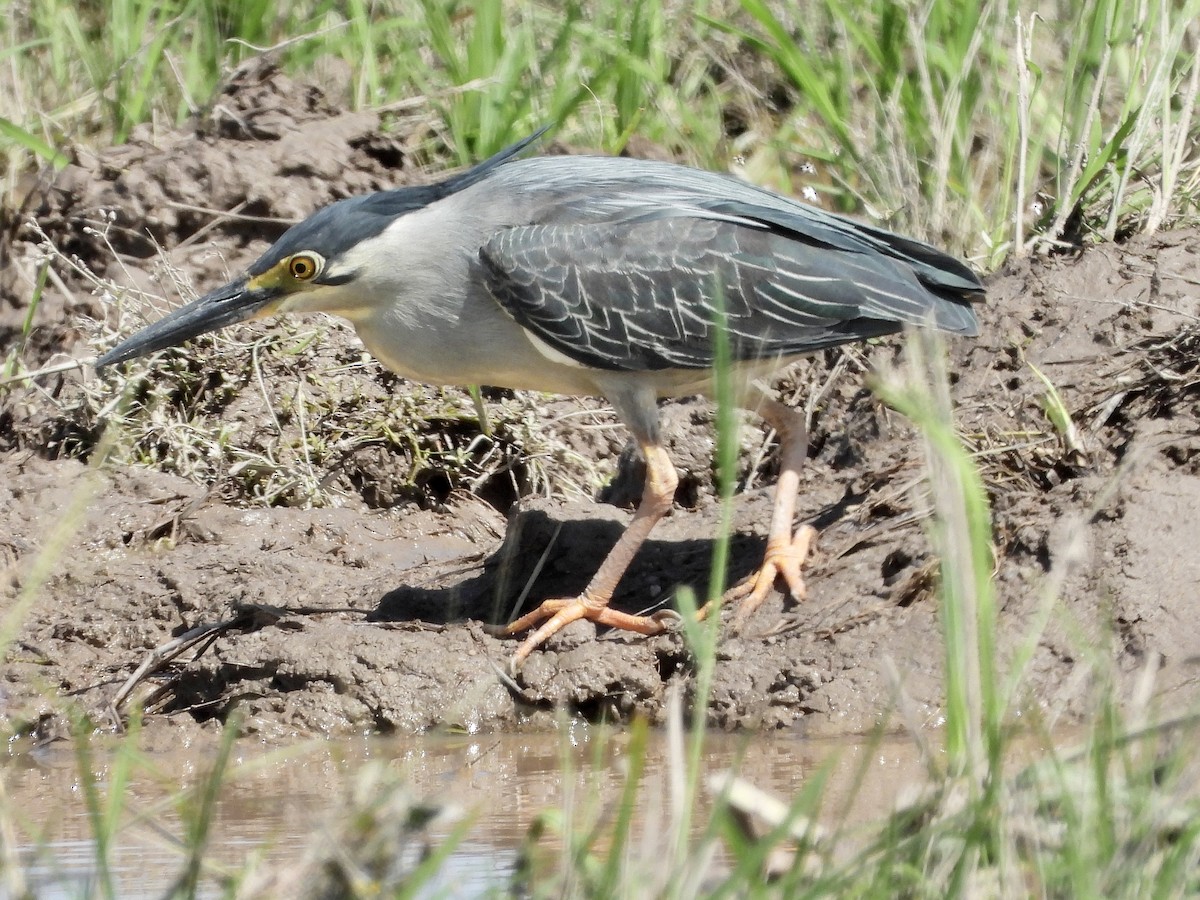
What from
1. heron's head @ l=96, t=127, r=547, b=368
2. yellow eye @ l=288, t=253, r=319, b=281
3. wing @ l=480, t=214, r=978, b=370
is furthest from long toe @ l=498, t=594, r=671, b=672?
yellow eye @ l=288, t=253, r=319, b=281

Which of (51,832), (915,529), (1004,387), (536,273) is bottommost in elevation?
(51,832)

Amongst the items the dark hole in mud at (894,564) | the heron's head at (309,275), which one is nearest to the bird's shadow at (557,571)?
the dark hole in mud at (894,564)

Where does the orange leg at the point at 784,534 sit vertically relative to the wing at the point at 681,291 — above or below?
below

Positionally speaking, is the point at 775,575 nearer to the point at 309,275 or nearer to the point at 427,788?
the point at 427,788

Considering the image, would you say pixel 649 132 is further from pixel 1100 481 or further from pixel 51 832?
pixel 51 832

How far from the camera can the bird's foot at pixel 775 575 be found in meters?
5.10

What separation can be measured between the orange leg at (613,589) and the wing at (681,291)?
36 cm

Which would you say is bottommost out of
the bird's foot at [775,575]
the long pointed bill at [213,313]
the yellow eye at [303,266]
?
the bird's foot at [775,575]

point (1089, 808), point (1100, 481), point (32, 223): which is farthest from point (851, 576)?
point (32, 223)

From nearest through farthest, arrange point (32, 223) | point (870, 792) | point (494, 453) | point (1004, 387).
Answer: point (870, 792)
point (1004, 387)
point (494, 453)
point (32, 223)

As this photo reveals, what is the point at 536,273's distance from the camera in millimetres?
5191

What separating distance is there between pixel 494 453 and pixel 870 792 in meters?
2.88

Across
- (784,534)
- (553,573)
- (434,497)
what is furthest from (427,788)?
(434,497)

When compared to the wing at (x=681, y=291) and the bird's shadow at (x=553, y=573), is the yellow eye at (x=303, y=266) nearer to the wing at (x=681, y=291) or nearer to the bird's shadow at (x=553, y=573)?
the wing at (x=681, y=291)
